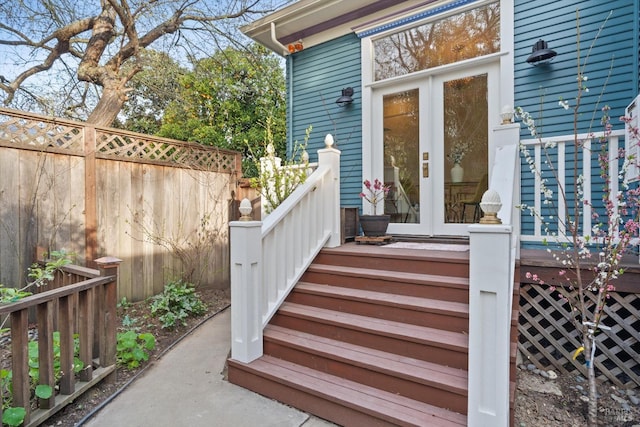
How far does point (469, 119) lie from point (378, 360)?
287cm

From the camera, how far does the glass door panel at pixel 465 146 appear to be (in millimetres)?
3723

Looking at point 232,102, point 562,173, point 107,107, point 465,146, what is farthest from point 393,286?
point 232,102

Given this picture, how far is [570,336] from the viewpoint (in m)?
2.54

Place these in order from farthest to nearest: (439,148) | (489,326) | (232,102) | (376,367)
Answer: (232,102) < (439,148) < (376,367) < (489,326)

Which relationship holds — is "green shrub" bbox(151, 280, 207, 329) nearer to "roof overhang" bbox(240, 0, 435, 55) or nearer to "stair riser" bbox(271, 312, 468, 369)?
"stair riser" bbox(271, 312, 468, 369)

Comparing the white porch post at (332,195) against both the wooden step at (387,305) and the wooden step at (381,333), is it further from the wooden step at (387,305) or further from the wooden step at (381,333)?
the wooden step at (381,333)

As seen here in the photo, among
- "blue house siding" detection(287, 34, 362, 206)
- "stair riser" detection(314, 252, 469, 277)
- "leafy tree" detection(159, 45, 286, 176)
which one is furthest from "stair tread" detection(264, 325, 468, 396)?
"leafy tree" detection(159, 45, 286, 176)

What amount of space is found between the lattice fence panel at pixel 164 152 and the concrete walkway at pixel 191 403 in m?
2.45

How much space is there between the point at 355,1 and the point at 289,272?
346 centimetres

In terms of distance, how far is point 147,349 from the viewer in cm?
291

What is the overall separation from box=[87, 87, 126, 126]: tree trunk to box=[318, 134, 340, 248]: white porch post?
412 centimetres

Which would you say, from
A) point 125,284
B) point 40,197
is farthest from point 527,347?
point 40,197

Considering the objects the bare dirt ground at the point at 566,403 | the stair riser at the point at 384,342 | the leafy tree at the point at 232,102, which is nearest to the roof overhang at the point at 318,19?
the leafy tree at the point at 232,102

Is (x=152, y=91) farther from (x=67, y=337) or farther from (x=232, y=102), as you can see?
(x=67, y=337)
